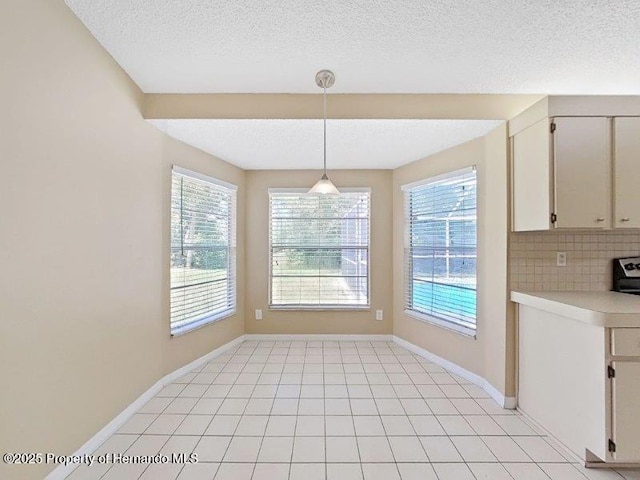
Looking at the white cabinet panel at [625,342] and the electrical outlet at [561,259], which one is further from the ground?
the electrical outlet at [561,259]

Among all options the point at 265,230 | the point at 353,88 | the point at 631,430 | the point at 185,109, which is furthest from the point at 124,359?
the point at 631,430

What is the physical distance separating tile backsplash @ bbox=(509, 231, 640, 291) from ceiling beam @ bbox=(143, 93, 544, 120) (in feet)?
3.58

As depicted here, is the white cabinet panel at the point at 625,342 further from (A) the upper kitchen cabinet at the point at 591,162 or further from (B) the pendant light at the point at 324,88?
(B) the pendant light at the point at 324,88

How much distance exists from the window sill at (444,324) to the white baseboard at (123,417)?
2.33m

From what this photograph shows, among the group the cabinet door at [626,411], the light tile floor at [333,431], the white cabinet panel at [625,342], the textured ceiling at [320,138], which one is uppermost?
the textured ceiling at [320,138]

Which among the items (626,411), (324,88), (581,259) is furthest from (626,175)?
(324,88)

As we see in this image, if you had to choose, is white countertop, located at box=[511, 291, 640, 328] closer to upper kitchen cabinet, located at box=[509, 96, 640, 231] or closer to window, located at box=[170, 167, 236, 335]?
upper kitchen cabinet, located at box=[509, 96, 640, 231]

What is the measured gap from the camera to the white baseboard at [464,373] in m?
2.46

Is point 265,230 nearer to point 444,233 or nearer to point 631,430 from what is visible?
point 444,233

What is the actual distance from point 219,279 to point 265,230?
0.88m

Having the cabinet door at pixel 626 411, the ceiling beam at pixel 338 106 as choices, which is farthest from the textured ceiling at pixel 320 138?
the cabinet door at pixel 626 411

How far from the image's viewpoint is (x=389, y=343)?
13.1 feet

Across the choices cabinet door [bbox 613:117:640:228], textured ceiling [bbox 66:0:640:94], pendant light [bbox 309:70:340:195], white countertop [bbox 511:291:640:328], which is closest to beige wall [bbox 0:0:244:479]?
textured ceiling [bbox 66:0:640:94]

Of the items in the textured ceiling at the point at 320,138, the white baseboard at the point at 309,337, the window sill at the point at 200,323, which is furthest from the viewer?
the white baseboard at the point at 309,337
